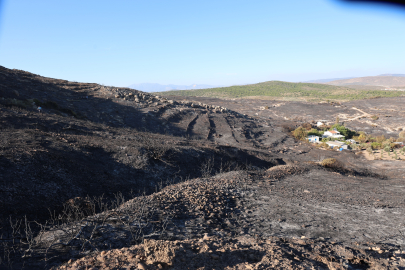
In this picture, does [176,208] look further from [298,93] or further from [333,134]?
[298,93]

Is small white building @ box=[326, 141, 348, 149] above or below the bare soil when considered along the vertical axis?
below

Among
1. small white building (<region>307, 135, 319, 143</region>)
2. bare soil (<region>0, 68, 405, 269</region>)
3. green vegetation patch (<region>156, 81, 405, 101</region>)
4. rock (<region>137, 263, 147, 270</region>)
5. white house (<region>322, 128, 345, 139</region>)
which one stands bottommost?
small white building (<region>307, 135, 319, 143</region>)

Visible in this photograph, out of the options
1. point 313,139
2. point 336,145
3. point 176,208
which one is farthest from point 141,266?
point 313,139

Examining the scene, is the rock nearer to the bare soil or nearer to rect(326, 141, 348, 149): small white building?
the bare soil

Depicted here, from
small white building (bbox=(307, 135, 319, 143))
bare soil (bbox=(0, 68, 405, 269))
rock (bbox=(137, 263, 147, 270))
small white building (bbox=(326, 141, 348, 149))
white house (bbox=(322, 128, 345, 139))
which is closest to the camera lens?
rock (bbox=(137, 263, 147, 270))

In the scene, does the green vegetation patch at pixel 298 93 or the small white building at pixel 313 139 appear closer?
the small white building at pixel 313 139

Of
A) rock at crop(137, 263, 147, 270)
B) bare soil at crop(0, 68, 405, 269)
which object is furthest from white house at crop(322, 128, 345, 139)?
rock at crop(137, 263, 147, 270)

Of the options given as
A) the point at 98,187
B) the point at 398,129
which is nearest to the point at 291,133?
the point at 398,129

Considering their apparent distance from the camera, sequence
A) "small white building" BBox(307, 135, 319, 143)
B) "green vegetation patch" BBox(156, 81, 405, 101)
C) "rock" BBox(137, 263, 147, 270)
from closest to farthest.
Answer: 1. "rock" BBox(137, 263, 147, 270)
2. "small white building" BBox(307, 135, 319, 143)
3. "green vegetation patch" BBox(156, 81, 405, 101)

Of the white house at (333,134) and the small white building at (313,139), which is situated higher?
the white house at (333,134)

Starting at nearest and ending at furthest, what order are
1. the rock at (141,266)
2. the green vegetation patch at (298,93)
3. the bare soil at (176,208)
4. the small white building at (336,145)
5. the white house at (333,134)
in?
the rock at (141,266), the bare soil at (176,208), the small white building at (336,145), the white house at (333,134), the green vegetation patch at (298,93)

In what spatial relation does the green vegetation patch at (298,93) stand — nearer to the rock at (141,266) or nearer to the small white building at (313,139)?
the small white building at (313,139)

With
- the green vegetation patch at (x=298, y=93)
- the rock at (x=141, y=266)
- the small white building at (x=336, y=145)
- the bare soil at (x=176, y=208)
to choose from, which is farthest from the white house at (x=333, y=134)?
the green vegetation patch at (x=298, y=93)

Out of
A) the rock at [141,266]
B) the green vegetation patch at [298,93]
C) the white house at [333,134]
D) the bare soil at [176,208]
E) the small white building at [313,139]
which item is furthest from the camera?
the green vegetation patch at [298,93]
